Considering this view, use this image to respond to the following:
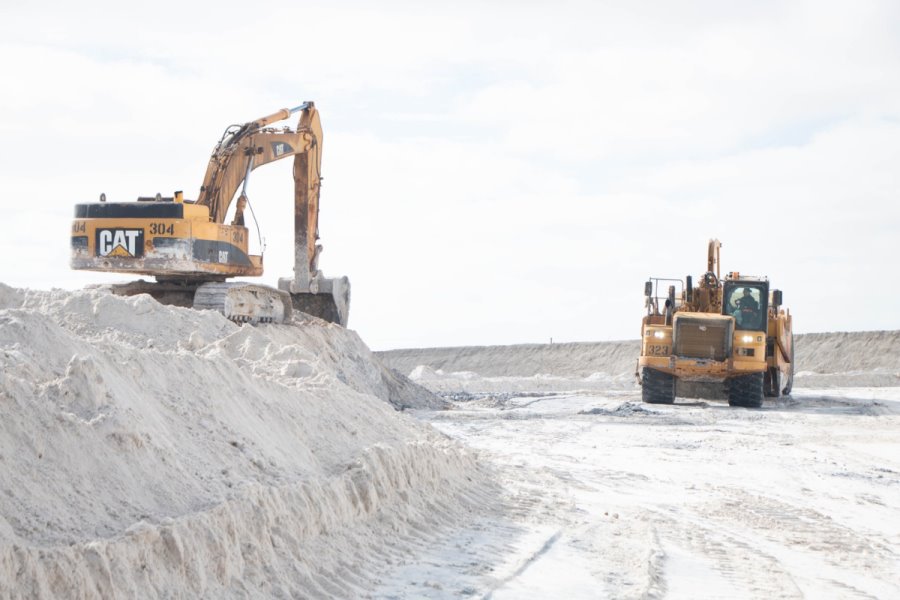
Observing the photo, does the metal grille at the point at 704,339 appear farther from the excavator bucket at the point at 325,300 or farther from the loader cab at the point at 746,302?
the excavator bucket at the point at 325,300

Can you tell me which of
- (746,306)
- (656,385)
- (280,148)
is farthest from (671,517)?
(280,148)

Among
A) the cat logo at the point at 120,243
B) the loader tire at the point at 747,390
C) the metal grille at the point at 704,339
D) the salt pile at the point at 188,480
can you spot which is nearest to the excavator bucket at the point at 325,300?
the cat logo at the point at 120,243

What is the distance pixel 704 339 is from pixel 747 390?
4.41 ft

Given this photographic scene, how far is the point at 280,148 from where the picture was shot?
2178cm

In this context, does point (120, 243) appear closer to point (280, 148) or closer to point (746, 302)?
point (280, 148)

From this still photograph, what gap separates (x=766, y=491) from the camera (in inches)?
412

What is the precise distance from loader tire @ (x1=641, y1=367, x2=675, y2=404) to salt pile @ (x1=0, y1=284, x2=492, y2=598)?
1301cm

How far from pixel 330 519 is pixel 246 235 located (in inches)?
568

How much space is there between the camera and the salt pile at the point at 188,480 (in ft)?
16.2

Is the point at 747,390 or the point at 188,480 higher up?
the point at 188,480

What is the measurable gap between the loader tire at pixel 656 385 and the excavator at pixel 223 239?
661cm

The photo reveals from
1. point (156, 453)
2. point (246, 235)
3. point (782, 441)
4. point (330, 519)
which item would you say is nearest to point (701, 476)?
point (782, 441)

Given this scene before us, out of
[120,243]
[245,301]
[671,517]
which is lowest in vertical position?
[671,517]

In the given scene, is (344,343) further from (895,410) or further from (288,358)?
(895,410)
